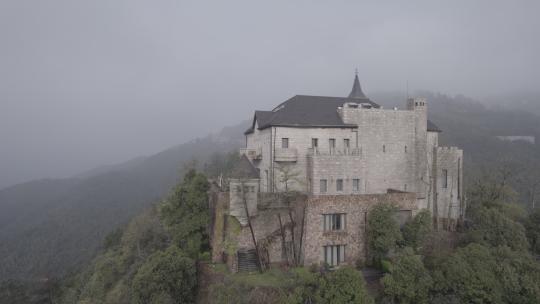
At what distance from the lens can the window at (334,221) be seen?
26203mm

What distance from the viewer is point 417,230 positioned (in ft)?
86.5

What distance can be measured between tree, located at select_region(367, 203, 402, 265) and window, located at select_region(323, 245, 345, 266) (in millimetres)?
2143

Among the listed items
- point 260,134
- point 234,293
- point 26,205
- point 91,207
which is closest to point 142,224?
point 260,134

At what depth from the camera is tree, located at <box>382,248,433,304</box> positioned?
21562mm

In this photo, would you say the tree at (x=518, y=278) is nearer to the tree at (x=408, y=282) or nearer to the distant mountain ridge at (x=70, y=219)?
the tree at (x=408, y=282)

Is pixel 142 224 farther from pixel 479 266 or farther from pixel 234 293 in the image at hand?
pixel 479 266

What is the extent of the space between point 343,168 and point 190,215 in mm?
13164

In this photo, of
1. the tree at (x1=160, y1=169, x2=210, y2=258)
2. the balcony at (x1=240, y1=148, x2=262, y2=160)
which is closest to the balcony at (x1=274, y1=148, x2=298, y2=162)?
the balcony at (x1=240, y1=148, x2=262, y2=160)

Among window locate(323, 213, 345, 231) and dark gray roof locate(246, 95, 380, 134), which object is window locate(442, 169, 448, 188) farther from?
window locate(323, 213, 345, 231)

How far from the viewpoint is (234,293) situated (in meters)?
21.2

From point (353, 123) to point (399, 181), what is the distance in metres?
7.16

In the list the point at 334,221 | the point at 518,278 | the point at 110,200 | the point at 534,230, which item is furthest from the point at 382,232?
the point at 110,200

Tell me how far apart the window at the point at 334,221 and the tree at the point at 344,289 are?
5327 mm

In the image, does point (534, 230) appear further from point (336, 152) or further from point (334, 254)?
point (336, 152)
